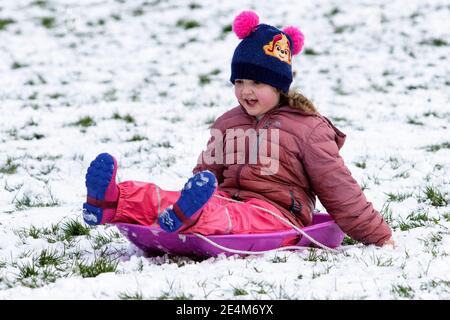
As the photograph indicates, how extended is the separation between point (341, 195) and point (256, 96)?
68 centimetres

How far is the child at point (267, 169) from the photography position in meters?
3.37

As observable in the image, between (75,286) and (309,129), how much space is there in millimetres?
1435

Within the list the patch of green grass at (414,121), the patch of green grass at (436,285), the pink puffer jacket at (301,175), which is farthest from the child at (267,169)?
the patch of green grass at (414,121)

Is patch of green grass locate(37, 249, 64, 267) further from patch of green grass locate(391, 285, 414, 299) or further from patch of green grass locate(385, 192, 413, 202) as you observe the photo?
patch of green grass locate(385, 192, 413, 202)

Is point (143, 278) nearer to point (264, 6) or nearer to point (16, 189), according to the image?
point (16, 189)

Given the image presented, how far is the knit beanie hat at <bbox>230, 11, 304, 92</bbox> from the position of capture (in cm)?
374

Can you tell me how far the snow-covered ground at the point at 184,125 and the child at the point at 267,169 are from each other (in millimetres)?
195

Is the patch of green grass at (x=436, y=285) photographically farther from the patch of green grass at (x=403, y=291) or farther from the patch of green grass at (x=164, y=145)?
the patch of green grass at (x=164, y=145)

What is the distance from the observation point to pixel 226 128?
3.93 meters

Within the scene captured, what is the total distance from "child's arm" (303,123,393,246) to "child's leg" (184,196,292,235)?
26 centimetres

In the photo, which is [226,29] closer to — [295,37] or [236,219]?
[295,37]

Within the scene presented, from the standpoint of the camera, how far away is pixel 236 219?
135 inches

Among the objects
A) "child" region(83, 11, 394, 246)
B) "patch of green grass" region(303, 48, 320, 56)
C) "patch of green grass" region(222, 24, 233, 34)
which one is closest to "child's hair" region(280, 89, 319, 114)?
"child" region(83, 11, 394, 246)

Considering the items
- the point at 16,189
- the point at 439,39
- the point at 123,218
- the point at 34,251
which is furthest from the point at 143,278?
the point at 439,39
